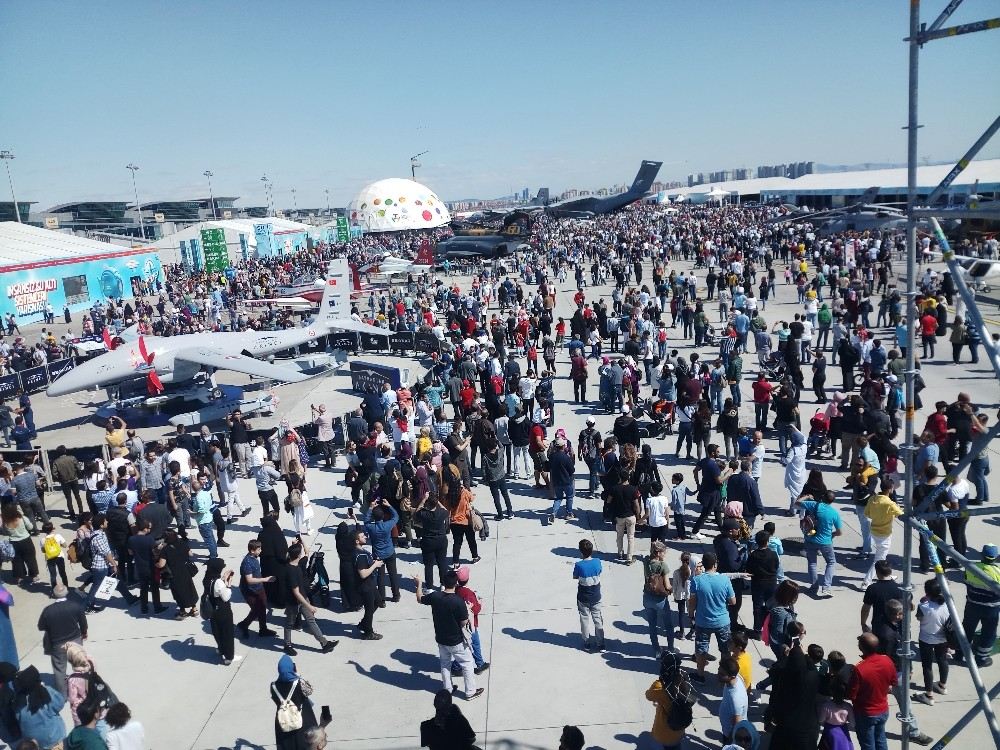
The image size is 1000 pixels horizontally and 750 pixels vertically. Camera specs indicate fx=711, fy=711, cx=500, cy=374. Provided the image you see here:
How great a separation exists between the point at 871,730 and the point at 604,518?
4720mm

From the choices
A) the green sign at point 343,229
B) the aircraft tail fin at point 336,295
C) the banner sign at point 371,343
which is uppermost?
the green sign at point 343,229

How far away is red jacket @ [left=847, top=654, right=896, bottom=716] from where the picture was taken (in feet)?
18.8

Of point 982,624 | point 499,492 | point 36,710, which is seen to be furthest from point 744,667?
point 36,710

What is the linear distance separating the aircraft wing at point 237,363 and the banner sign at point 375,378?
1504mm

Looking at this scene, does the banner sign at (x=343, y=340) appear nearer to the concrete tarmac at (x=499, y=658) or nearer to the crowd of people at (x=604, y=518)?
the crowd of people at (x=604, y=518)

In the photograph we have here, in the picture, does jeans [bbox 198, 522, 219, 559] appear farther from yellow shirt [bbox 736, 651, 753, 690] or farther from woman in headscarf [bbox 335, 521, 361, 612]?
yellow shirt [bbox 736, 651, 753, 690]

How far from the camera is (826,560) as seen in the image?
856 cm

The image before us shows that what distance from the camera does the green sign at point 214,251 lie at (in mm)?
45438

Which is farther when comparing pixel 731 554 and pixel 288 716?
pixel 731 554

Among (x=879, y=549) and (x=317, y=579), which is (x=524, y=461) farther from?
(x=879, y=549)

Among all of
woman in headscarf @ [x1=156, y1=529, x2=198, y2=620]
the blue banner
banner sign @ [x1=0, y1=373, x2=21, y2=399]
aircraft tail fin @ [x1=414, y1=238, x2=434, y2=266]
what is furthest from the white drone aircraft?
the blue banner

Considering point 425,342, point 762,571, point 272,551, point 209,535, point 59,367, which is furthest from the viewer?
point 425,342

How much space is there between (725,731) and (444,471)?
5.21 meters

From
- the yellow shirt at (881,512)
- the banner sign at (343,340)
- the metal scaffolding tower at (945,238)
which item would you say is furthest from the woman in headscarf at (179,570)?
the banner sign at (343,340)
